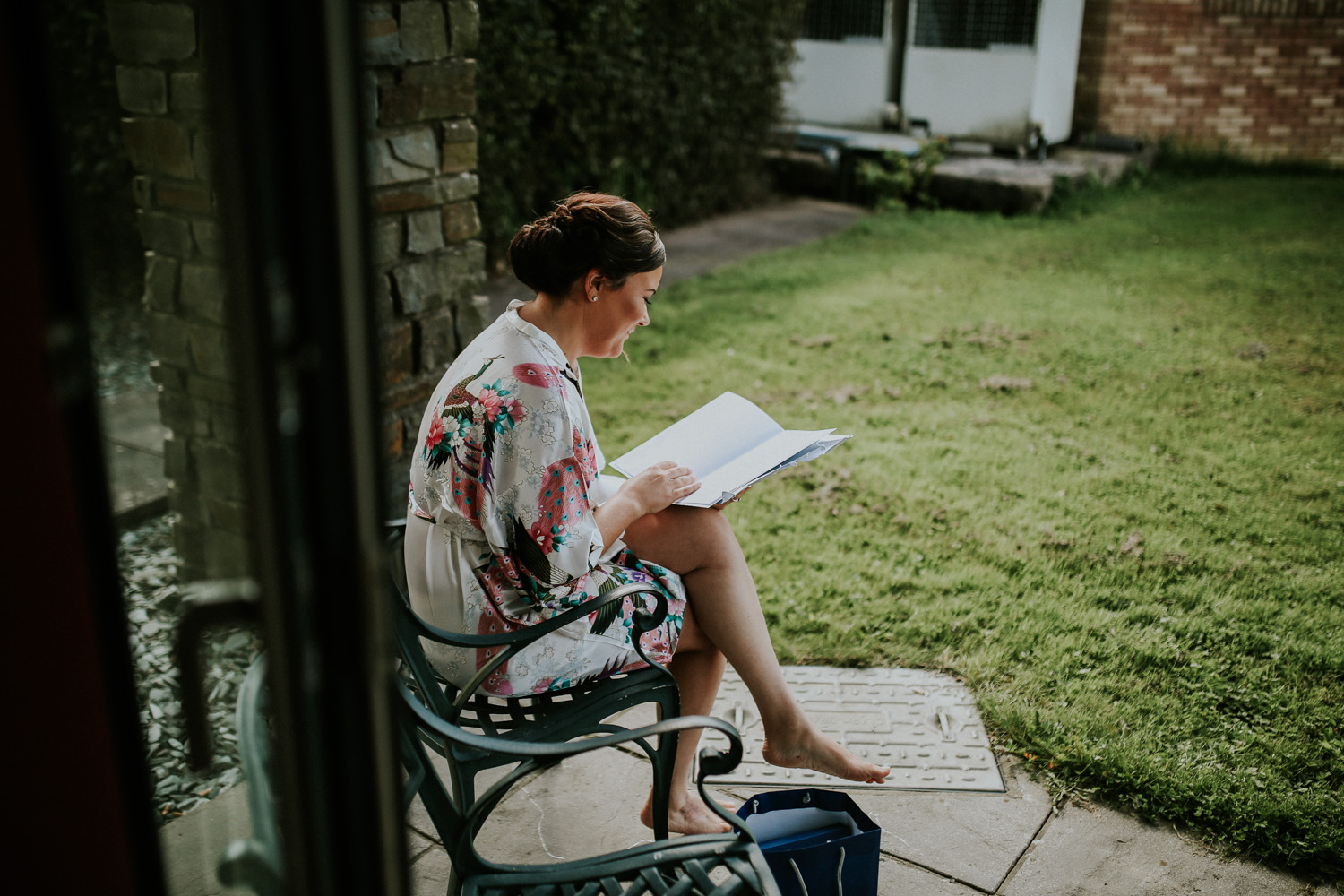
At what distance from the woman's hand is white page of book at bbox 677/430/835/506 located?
0.02 m

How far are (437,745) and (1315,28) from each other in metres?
11.4

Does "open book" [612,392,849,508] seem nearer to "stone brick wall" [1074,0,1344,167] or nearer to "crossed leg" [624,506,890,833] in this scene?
"crossed leg" [624,506,890,833]

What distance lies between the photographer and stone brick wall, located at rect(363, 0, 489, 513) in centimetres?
304

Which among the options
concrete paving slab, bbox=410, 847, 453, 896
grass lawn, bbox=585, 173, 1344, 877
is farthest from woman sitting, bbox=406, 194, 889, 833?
grass lawn, bbox=585, 173, 1344, 877

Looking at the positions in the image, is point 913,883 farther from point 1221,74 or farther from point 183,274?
point 1221,74

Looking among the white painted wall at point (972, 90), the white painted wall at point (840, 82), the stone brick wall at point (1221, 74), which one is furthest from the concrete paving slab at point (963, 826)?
the stone brick wall at point (1221, 74)

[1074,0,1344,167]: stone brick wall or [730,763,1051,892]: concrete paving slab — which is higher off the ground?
[1074,0,1344,167]: stone brick wall

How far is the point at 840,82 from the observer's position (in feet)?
34.3

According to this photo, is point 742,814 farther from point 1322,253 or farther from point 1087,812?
point 1322,253

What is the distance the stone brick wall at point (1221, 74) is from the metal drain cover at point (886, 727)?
9292 mm

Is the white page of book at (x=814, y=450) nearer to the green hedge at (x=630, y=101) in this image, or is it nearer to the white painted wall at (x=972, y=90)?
the green hedge at (x=630, y=101)

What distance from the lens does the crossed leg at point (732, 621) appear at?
220 centimetres

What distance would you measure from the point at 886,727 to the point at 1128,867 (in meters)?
0.67

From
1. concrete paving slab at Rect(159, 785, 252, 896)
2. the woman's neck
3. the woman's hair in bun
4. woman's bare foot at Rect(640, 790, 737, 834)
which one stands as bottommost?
woman's bare foot at Rect(640, 790, 737, 834)
